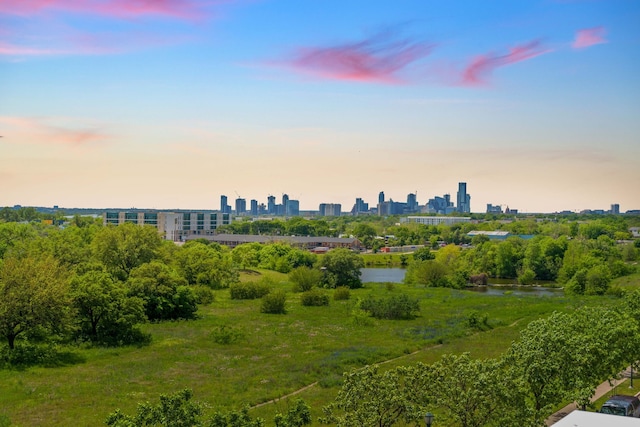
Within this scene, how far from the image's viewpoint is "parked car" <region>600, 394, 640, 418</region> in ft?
67.8

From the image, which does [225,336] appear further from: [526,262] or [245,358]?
[526,262]

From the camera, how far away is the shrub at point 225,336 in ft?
128

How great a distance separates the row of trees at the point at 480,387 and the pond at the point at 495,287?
55.8 m

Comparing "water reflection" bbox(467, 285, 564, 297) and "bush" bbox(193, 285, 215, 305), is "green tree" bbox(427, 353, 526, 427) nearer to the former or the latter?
"bush" bbox(193, 285, 215, 305)

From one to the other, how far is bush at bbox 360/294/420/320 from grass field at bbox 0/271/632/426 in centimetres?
123

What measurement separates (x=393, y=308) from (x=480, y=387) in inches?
1329

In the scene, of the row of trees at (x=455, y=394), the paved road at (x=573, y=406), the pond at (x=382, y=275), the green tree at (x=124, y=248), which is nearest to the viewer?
the row of trees at (x=455, y=394)

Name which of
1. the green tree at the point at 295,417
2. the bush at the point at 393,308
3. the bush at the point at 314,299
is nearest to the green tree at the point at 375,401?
the green tree at the point at 295,417

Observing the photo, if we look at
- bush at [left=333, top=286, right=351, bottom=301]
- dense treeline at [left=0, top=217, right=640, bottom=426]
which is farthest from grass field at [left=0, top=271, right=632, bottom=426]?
bush at [left=333, top=286, right=351, bottom=301]

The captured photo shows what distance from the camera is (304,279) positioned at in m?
69.1

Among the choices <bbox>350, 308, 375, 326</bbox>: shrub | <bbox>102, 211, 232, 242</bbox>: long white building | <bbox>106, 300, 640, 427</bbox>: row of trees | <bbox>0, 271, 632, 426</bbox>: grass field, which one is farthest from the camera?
<bbox>102, 211, 232, 242</bbox>: long white building

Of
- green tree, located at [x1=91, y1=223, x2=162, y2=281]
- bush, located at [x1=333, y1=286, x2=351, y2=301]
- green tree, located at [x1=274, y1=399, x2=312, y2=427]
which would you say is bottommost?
bush, located at [x1=333, y1=286, x2=351, y2=301]

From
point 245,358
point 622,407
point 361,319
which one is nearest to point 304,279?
point 361,319

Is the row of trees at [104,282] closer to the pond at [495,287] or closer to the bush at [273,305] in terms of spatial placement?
the bush at [273,305]
